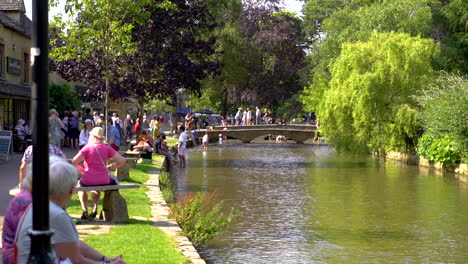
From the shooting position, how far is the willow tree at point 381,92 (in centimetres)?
3788

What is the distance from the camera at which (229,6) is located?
229 ft

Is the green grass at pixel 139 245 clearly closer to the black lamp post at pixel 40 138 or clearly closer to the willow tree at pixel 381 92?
the black lamp post at pixel 40 138

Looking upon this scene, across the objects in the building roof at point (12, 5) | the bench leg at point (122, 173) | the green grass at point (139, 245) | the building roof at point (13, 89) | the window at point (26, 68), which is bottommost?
the green grass at point (139, 245)

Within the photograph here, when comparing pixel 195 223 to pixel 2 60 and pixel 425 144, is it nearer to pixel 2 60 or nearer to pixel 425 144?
pixel 425 144

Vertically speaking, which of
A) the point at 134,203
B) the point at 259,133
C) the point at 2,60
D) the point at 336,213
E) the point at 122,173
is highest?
the point at 2,60

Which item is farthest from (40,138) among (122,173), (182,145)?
(182,145)

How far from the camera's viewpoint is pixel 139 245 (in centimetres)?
1099

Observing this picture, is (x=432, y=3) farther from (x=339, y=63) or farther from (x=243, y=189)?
(x=243, y=189)

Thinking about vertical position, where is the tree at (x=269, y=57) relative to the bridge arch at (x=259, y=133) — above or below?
above

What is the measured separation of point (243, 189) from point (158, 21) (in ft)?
48.0

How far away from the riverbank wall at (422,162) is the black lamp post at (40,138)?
91.0 ft

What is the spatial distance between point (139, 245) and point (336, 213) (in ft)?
30.0

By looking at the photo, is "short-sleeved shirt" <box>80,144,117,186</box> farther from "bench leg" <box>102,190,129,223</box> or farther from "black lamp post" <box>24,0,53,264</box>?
"black lamp post" <box>24,0,53,264</box>

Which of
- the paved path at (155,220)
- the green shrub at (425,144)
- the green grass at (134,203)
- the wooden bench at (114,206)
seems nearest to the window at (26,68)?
the paved path at (155,220)
